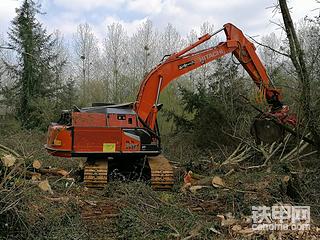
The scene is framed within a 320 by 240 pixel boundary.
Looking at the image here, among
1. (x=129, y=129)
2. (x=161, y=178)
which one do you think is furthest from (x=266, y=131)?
(x=129, y=129)

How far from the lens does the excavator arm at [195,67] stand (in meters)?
9.67

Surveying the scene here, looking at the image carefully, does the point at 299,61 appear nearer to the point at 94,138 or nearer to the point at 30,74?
the point at 94,138

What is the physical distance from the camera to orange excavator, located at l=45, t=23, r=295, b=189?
28.2 feet

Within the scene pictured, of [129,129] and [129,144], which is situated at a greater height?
[129,129]

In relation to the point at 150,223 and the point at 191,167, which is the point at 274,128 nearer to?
the point at 191,167

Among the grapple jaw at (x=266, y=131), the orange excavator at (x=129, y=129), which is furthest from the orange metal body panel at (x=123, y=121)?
the grapple jaw at (x=266, y=131)

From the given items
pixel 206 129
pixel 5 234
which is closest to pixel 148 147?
pixel 5 234

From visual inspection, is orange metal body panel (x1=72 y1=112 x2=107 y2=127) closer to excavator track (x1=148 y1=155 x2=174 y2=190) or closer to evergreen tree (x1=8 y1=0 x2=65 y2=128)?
excavator track (x1=148 y1=155 x2=174 y2=190)

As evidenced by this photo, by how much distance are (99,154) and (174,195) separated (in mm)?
1881

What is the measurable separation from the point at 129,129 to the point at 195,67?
244 centimetres

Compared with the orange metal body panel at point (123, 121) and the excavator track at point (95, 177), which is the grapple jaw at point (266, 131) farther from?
the excavator track at point (95, 177)

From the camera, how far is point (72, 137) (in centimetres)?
858

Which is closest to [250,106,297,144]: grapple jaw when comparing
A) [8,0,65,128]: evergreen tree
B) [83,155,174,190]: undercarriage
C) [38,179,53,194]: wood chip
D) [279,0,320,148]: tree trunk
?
[83,155,174,190]: undercarriage

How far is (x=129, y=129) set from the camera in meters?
8.84
